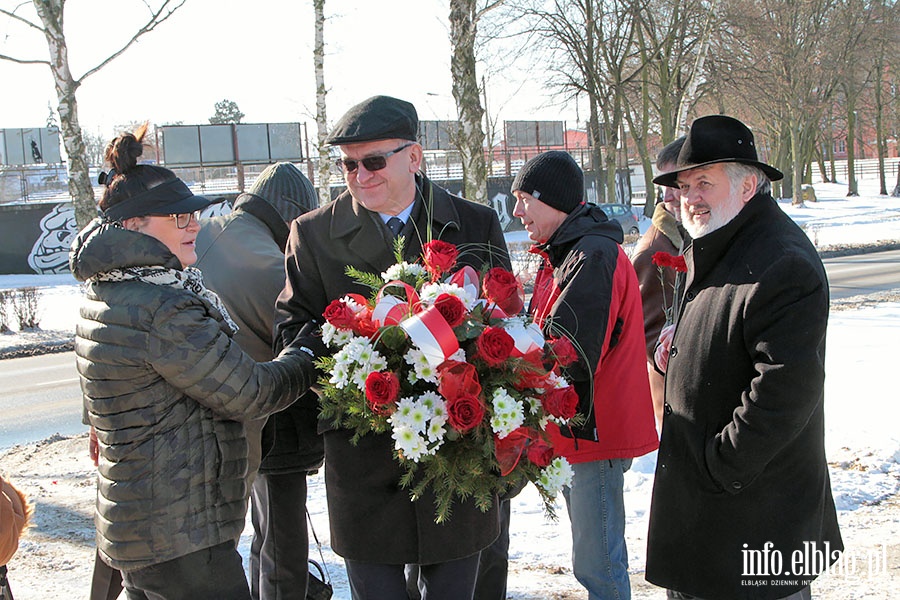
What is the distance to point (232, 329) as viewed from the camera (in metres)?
2.92

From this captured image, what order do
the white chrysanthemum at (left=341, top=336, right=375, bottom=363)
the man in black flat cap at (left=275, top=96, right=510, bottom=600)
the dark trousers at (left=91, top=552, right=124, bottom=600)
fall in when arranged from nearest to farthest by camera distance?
the white chrysanthemum at (left=341, top=336, right=375, bottom=363) < the man in black flat cap at (left=275, top=96, right=510, bottom=600) < the dark trousers at (left=91, top=552, right=124, bottom=600)

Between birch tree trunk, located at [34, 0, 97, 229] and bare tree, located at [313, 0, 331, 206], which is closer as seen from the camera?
birch tree trunk, located at [34, 0, 97, 229]

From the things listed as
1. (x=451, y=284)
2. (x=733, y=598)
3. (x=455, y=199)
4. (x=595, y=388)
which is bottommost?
(x=733, y=598)

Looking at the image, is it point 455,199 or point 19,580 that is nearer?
point 455,199

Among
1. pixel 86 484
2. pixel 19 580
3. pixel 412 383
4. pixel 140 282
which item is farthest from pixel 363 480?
pixel 86 484

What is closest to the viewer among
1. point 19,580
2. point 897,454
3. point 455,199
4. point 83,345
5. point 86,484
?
point 83,345

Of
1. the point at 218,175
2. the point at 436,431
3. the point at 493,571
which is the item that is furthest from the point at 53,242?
the point at 436,431

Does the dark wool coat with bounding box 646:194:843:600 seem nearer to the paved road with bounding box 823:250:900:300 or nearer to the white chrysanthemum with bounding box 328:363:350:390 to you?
the white chrysanthemum with bounding box 328:363:350:390

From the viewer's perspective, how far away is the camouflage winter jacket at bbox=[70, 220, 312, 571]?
2.62 meters

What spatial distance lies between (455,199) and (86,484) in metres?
4.29

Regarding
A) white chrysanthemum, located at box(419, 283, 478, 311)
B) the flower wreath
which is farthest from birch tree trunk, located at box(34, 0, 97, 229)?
white chrysanthemum, located at box(419, 283, 478, 311)

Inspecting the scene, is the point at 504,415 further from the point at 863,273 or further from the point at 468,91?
the point at 863,273

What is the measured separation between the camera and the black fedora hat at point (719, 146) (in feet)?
9.44

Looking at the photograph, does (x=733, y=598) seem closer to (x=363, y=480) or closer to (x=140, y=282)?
(x=363, y=480)
